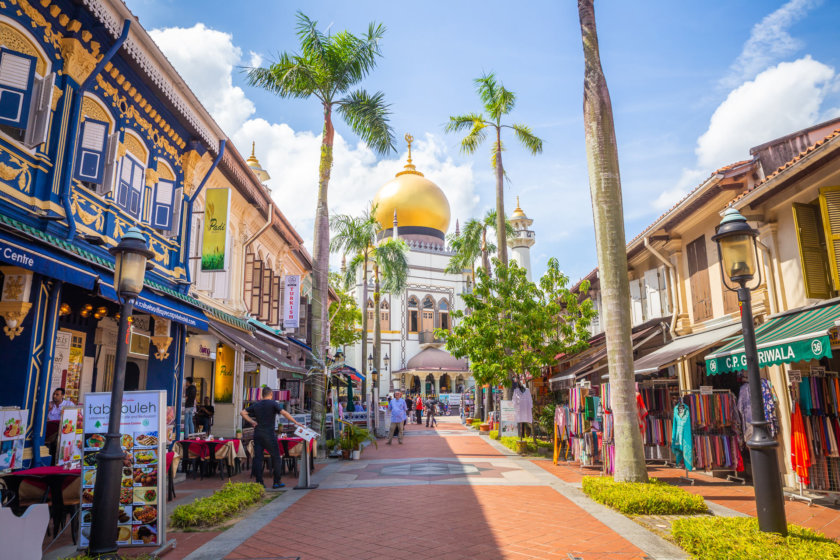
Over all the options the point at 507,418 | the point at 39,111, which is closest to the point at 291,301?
the point at 507,418

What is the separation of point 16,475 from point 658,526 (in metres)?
7.10

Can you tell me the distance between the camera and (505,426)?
61.9 feet

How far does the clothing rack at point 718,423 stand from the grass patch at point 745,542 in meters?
4.69

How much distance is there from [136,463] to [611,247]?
7075mm

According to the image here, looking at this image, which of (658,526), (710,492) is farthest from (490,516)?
(710,492)

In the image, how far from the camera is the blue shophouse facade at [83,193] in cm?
741

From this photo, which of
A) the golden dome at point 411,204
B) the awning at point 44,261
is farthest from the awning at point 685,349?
the golden dome at point 411,204

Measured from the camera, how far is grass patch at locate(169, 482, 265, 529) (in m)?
6.69

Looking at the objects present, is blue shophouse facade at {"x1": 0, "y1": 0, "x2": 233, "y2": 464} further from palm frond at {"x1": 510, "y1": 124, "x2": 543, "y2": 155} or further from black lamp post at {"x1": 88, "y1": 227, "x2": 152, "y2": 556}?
palm frond at {"x1": 510, "y1": 124, "x2": 543, "y2": 155}

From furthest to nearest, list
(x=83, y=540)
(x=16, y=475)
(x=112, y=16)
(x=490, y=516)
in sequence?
(x=112, y=16), (x=490, y=516), (x=16, y=475), (x=83, y=540)

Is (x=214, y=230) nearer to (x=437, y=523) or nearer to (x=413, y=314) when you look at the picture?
(x=437, y=523)

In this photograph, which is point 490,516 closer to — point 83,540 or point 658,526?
point 658,526

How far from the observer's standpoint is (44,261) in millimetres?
6980

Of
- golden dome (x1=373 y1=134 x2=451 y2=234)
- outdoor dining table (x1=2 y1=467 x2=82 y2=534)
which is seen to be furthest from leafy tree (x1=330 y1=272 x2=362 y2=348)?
outdoor dining table (x1=2 y1=467 x2=82 y2=534)
